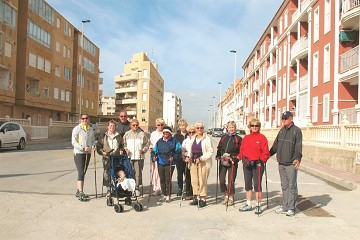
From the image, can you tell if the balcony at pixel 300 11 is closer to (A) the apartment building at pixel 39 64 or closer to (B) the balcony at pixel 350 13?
(B) the balcony at pixel 350 13

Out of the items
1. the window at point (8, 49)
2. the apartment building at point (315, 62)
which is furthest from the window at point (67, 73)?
the apartment building at point (315, 62)

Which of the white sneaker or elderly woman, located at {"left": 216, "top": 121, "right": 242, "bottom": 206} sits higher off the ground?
elderly woman, located at {"left": 216, "top": 121, "right": 242, "bottom": 206}

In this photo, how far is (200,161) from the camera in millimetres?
7781

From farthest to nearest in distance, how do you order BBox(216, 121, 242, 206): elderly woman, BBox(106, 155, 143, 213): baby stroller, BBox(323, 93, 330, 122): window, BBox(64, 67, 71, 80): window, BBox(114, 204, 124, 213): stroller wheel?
BBox(64, 67, 71, 80): window < BBox(323, 93, 330, 122): window < BBox(216, 121, 242, 206): elderly woman < BBox(106, 155, 143, 213): baby stroller < BBox(114, 204, 124, 213): stroller wheel

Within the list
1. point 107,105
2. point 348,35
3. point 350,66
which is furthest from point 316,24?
point 107,105

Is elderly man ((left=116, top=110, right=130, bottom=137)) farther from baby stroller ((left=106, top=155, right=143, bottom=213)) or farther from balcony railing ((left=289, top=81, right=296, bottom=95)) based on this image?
balcony railing ((left=289, top=81, right=296, bottom=95))

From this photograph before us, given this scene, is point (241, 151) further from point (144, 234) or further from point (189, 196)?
point (144, 234)

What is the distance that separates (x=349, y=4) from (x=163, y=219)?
60.4 feet

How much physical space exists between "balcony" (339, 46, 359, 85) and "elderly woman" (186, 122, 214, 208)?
15.3 metres

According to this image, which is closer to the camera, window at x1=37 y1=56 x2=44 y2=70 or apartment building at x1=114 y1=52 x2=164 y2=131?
window at x1=37 y1=56 x2=44 y2=70

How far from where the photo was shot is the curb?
34.8 feet

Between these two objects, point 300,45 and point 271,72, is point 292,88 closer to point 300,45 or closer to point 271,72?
point 300,45

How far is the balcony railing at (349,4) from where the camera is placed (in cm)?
2002

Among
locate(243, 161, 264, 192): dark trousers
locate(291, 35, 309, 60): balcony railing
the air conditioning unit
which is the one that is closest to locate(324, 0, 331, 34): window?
the air conditioning unit
